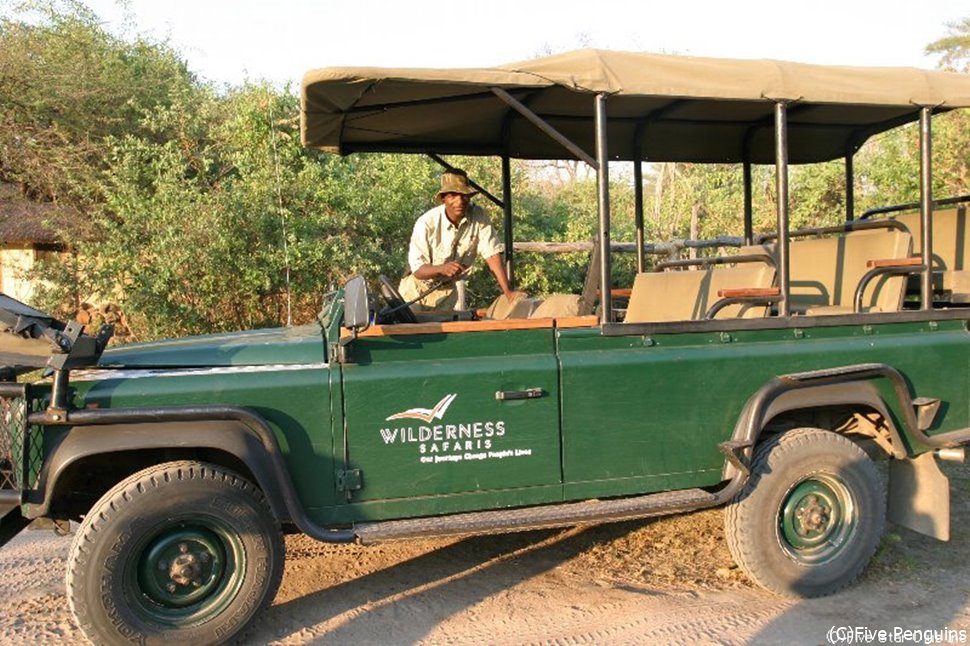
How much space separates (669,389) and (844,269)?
2062mm

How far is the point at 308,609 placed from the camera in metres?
3.78

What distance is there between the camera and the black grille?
10.3 feet

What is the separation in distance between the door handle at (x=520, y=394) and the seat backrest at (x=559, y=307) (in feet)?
2.40

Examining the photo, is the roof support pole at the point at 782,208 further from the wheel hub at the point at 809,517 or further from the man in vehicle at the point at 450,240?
the man in vehicle at the point at 450,240

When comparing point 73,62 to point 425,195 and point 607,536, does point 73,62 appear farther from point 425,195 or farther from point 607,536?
point 607,536

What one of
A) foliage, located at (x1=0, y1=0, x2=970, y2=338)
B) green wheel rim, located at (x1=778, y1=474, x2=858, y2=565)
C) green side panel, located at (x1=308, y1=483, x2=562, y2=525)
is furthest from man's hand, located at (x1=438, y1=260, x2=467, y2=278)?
foliage, located at (x1=0, y1=0, x2=970, y2=338)

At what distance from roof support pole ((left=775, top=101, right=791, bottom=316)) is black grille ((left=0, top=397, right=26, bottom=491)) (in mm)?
3536

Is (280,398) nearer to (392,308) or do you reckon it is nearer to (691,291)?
(392,308)

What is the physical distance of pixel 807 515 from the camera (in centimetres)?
400

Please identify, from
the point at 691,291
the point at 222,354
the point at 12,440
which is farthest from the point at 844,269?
the point at 12,440

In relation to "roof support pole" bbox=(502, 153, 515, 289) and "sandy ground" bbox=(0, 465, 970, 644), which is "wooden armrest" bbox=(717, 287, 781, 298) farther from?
"roof support pole" bbox=(502, 153, 515, 289)

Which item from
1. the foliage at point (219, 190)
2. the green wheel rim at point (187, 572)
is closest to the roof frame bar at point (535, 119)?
the green wheel rim at point (187, 572)

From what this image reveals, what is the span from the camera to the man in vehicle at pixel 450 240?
521 centimetres

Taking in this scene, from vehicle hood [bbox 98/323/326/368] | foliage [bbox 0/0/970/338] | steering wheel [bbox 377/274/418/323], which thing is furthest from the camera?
foliage [bbox 0/0/970/338]
